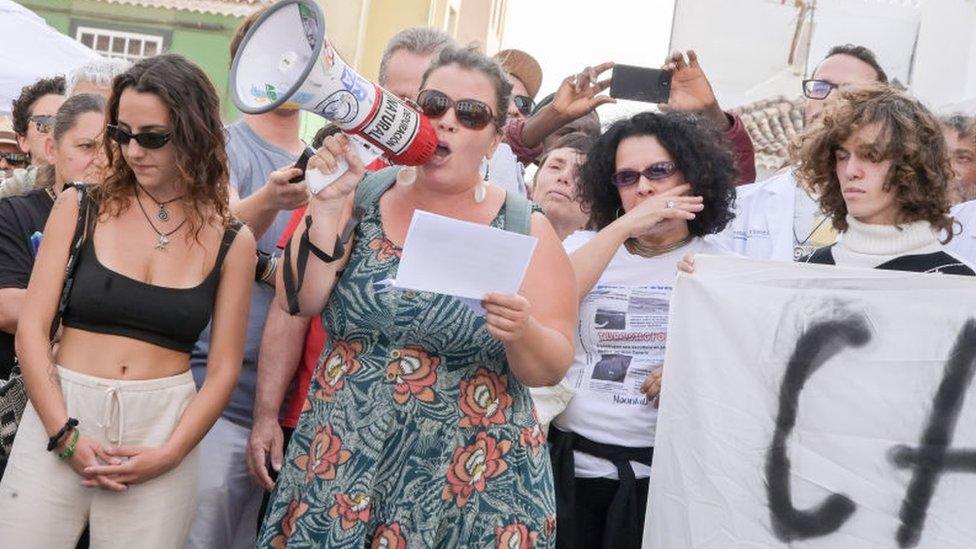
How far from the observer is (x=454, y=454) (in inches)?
129

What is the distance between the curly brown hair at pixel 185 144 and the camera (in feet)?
12.0

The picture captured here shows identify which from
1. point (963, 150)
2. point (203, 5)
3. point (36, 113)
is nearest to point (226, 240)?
point (36, 113)

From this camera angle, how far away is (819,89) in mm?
5344

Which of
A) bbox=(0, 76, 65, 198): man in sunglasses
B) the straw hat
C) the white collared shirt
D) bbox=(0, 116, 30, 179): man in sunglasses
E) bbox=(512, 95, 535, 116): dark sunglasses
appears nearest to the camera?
the white collared shirt

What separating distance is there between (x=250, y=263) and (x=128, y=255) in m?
0.36

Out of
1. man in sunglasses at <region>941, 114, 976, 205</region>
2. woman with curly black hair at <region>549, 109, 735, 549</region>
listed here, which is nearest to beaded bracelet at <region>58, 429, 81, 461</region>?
woman with curly black hair at <region>549, 109, 735, 549</region>

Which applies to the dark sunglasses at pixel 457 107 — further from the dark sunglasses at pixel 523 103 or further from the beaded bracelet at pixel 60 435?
the dark sunglasses at pixel 523 103

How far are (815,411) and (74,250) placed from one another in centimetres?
211

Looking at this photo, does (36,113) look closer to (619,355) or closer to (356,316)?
(356,316)

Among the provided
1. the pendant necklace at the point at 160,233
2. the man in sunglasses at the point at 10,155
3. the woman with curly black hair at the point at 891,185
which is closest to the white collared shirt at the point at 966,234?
the woman with curly black hair at the point at 891,185

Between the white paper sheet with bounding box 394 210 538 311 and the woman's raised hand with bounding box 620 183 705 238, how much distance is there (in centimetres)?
97

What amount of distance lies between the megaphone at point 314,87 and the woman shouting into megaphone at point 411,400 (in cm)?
13

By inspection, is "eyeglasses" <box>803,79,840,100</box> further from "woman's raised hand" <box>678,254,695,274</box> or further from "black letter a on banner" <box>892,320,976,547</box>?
"black letter a on banner" <box>892,320,976,547</box>

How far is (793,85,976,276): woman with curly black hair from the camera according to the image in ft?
12.3
